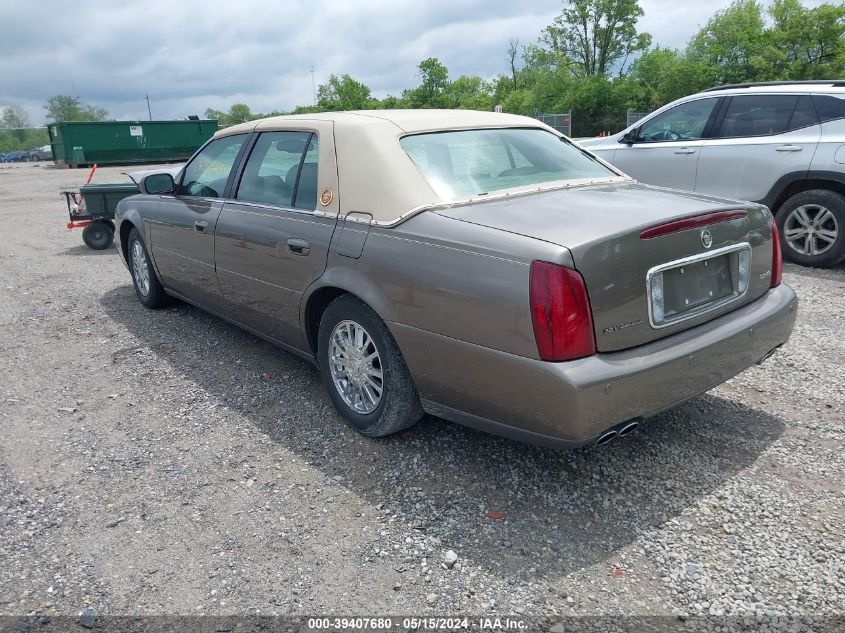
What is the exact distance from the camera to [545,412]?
8.79 feet

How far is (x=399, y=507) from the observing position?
305 centimetres

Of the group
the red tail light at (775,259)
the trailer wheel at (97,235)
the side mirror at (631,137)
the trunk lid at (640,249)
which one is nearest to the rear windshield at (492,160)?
the trunk lid at (640,249)

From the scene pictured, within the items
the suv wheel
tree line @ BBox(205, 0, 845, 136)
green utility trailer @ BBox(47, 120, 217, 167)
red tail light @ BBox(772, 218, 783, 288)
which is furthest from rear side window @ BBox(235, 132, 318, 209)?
tree line @ BBox(205, 0, 845, 136)

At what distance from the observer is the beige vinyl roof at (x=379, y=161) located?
10.9 ft

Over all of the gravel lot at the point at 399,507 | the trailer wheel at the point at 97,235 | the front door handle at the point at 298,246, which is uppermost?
the front door handle at the point at 298,246

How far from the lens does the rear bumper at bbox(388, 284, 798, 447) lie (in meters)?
2.63

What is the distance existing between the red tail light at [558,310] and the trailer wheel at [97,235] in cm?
888

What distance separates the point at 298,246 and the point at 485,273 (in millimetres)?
1389

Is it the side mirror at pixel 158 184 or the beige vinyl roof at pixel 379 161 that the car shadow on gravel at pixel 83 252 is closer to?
the side mirror at pixel 158 184

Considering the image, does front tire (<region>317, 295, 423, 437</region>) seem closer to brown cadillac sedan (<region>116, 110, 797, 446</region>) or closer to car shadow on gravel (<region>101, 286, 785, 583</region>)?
brown cadillac sedan (<region>116, 110, 797, 446</region>)

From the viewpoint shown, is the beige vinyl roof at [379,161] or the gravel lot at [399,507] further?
the beige vinyl roof at [379,161]

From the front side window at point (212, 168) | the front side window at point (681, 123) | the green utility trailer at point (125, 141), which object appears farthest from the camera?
the green utility trailer at point (125, 141)

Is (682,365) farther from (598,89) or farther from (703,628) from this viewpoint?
(598,89)

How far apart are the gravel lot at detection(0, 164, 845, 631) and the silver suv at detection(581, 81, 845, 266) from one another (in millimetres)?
2878
